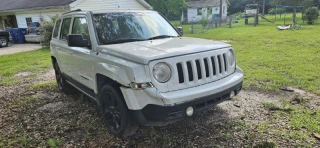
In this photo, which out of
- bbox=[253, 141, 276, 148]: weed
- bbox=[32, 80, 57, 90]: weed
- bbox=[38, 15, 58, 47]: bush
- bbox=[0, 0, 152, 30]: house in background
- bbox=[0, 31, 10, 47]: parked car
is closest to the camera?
bbox=[253, 141, 276, 148]: weed

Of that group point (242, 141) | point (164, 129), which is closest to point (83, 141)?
point (164, 129)

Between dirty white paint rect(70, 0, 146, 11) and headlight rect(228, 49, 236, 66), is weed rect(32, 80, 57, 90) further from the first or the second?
dirty white paint rect(70, 0, 146, 11)

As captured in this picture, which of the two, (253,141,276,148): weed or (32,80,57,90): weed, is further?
(32,80,57,90): weed

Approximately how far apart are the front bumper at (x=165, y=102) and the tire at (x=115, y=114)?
0.20m

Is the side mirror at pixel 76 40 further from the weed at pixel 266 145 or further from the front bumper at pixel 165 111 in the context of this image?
the weed at pixel 266 145

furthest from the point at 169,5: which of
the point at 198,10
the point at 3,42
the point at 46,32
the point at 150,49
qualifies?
the point at 150,49

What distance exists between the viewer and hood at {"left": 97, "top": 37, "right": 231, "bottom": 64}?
300cm

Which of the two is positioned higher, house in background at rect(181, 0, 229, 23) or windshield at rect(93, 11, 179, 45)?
house in background at rect(181, 0, 229, 23)

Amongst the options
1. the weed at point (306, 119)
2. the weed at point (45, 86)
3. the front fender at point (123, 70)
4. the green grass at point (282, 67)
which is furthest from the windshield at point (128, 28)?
the weed at point (45, 86)

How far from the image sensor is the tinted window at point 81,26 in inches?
164

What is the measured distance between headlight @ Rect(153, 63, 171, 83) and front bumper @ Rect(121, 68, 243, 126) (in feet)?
0.55

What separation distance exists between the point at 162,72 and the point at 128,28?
1437mm

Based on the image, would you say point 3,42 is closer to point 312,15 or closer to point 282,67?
point 282,67

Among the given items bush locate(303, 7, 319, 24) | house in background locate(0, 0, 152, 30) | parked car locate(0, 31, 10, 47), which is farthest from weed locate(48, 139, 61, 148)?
bush locate(303, 7, 319, 24)
